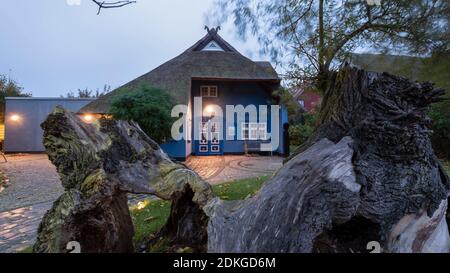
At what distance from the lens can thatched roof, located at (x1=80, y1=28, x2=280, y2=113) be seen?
14539 millimetres

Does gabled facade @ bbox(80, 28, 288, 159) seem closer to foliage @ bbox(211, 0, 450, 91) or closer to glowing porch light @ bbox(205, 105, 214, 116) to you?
glowing porch light @ bbox(205, 105, 214, 116)

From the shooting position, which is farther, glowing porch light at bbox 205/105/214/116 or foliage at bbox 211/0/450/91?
glowing porch light at bbox 205/105/214/116

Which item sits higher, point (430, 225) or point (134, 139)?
point (134, 139)

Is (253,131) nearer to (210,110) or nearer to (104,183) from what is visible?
Answer: (210,110)

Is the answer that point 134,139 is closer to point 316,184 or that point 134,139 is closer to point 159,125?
point 316,184

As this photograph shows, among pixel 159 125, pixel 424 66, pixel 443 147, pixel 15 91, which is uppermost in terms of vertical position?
pixel 15 91

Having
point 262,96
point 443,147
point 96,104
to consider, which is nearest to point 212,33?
point 262,96

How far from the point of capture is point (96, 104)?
577 inches

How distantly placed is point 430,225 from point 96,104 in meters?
15.2

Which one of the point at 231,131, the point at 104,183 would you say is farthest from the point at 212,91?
the point at 104,183

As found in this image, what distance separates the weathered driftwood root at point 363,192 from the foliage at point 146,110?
996cm

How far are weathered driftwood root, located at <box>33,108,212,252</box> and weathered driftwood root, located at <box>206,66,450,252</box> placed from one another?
679 mm

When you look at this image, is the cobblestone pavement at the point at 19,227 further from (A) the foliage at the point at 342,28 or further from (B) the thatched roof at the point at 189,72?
(B) the thatched roof at the point at 189,72

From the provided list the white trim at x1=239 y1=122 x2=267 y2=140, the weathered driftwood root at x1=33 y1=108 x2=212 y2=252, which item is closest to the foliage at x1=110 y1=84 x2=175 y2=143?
the white trim at x1=239 y1=122 x2=267 y2=140
